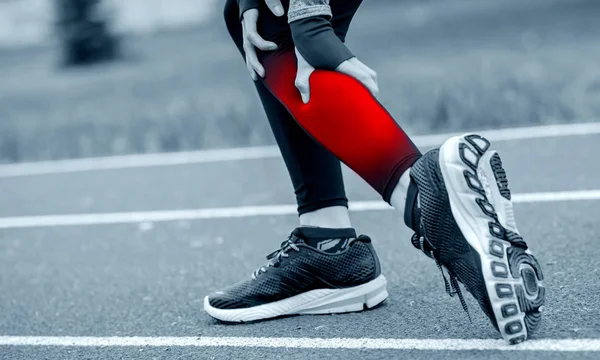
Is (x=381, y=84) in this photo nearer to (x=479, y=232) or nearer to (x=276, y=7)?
(x=276, y=7)

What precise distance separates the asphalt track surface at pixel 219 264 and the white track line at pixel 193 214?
75 millimetres

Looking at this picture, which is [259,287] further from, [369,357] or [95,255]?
[95,255]

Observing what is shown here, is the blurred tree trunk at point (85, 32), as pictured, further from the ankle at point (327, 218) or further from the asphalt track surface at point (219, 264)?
the ankle at point (327, 218)

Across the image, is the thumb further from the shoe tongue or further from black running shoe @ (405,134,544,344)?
the shoe tongue

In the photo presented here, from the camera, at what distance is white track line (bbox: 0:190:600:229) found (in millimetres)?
4090

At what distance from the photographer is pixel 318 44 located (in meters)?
2.26

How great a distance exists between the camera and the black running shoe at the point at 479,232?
6.75 ft

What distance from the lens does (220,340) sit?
255 cm

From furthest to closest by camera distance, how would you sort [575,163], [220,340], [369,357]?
[575,163] < [220,340] < [369,357]

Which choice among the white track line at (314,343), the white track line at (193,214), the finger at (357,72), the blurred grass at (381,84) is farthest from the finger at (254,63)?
the blurred grass at (381,84)

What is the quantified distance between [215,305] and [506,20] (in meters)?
11.7

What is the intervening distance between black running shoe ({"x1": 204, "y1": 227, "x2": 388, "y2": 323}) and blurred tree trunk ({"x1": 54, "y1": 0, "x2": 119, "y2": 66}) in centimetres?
1364

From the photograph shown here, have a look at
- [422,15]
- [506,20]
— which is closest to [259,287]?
[506,20]

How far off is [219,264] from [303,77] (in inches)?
56.4
